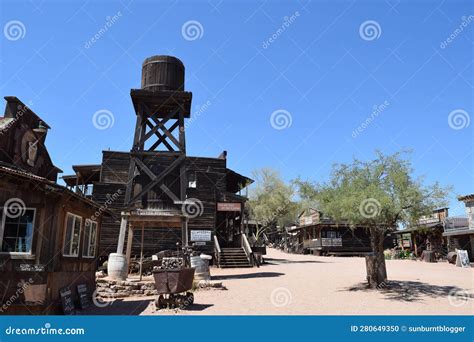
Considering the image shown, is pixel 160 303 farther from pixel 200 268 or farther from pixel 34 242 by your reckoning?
pixel 200 268

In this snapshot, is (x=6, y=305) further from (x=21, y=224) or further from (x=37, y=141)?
(x=37, y=141)

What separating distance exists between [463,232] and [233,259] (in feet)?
61.0

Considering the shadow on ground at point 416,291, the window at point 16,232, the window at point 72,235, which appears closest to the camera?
the window at point 16,232

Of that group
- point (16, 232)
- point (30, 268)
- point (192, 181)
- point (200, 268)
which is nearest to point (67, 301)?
point (30, 268)

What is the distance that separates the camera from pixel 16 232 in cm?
1006

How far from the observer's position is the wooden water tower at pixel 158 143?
16984 millimetres

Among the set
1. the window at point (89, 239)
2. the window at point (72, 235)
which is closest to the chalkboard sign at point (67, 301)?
the window at point (72, 235)

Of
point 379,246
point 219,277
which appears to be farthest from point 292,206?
point 379,246

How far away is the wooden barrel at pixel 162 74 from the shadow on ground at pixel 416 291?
12382 mm

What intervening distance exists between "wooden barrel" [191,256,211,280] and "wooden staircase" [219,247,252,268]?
6910mm

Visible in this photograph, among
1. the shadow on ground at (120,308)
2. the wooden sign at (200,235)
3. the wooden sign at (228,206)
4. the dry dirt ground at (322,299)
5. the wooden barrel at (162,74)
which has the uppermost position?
the wooden barrel at (162,74)

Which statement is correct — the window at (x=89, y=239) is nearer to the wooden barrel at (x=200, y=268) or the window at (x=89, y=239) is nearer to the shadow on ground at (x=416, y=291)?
the wooden barrel at (x=200, y=268)

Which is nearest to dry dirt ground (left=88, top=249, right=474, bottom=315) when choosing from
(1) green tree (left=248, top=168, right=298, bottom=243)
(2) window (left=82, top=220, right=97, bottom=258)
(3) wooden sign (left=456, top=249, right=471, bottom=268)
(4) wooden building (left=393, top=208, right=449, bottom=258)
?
(2) window (left=82, top=220, right=97, bottom=258)

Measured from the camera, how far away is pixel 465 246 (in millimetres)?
30328
